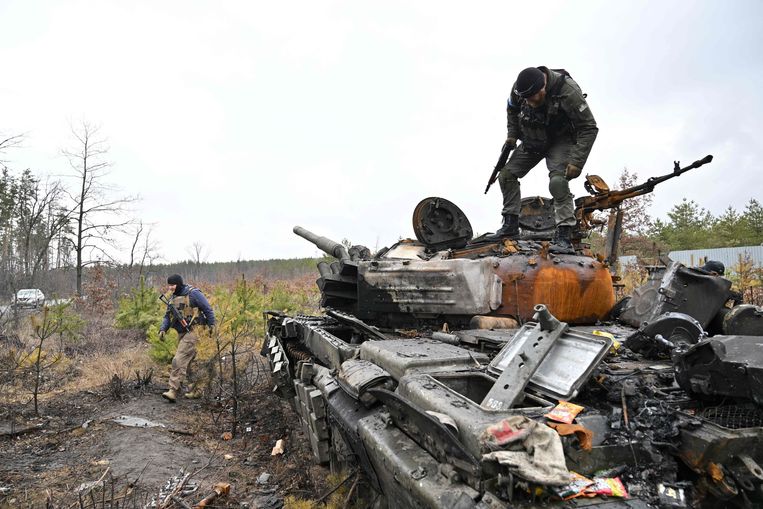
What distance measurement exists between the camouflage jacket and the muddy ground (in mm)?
4053

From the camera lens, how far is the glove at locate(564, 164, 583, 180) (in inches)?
215

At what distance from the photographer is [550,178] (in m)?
5.59

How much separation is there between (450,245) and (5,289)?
15.3 meters

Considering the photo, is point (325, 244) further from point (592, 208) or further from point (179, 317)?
point (592, 208)

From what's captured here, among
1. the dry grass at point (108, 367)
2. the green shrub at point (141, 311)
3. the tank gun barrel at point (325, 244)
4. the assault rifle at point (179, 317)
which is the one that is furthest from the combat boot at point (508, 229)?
the green shrub at point (141, 311)

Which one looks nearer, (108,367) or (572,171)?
(572,171)

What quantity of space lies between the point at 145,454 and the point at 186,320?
11.0ft

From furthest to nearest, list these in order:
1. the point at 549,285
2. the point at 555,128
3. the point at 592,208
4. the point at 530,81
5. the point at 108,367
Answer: the point at 108,367 → the point at 592,208 → the point at 555,128 → the point at 530,81 → the point at 549,285

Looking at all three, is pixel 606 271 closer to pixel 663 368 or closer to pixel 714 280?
pixel 714 280

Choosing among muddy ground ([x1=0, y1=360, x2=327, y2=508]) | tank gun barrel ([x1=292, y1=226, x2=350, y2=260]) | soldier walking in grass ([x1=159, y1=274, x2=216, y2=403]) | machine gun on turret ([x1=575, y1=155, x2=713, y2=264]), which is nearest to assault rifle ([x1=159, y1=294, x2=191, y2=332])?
soldier walking in grass ([x1=159, y1=274, x2=216, y2=403])

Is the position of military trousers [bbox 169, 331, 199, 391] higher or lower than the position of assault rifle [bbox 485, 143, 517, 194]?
lower

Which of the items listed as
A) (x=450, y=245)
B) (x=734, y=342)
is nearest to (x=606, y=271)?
(x=450, y=245)

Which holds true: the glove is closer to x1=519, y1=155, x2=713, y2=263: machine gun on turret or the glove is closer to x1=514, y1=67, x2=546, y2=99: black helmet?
x1=519, y1=155, x2=713, y2=263: machine gun on turret

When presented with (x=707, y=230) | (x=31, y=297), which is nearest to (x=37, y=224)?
(x=31, y=297)
